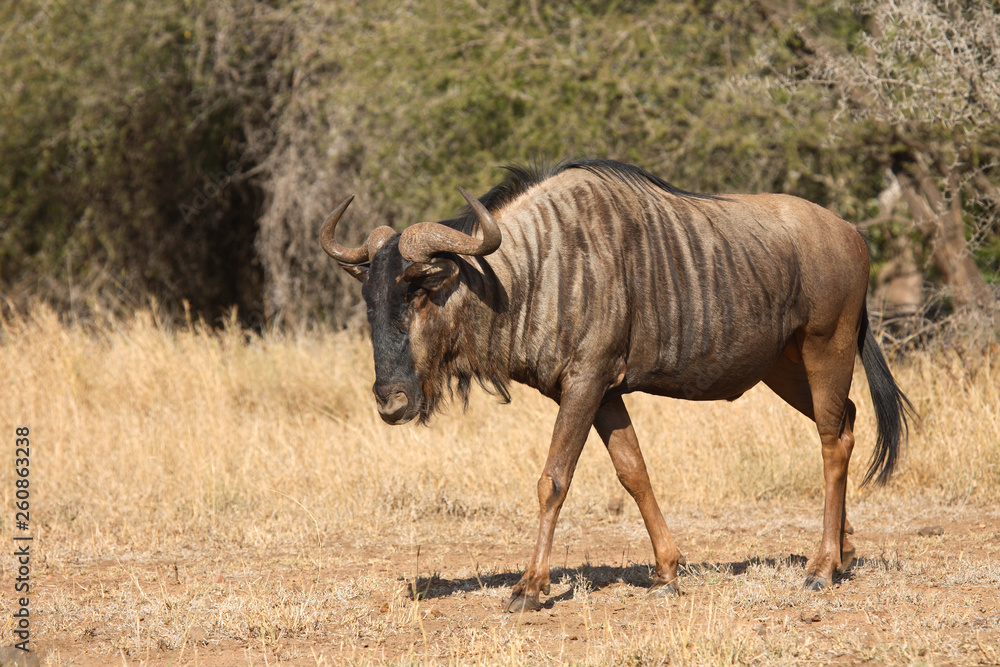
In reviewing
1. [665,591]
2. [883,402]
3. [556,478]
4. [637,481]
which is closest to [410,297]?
[556,478]

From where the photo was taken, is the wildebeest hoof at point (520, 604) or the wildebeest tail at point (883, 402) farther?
the wildebeest tail at point (883, 402)

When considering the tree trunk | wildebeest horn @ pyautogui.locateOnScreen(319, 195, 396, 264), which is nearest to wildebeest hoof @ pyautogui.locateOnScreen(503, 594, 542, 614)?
wildebeest horn @ pyautogui.locateOnScreen(319, 195, 396, 264)

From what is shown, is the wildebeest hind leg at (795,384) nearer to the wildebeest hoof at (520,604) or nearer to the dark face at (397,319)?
the wildebeest hoof at (520,604)

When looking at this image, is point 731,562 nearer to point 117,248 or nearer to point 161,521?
point 161,521

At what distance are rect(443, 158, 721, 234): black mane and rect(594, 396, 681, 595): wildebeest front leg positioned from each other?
1.09 m

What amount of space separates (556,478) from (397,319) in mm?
1014

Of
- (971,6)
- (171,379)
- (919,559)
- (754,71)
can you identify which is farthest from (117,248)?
(919,559)

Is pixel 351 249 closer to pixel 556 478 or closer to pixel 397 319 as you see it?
pixel 397 319

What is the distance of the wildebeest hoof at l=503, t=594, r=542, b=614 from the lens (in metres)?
4.46

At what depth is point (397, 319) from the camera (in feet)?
14.1

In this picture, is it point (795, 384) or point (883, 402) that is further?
point (883, 402)

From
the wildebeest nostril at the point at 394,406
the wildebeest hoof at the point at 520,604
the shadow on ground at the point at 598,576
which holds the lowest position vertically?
the shadow on ground at the point at 598,576

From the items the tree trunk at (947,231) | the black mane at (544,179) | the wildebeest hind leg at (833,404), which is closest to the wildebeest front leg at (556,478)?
the black mane at (544,179)

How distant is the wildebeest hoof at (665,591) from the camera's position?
474 cm
